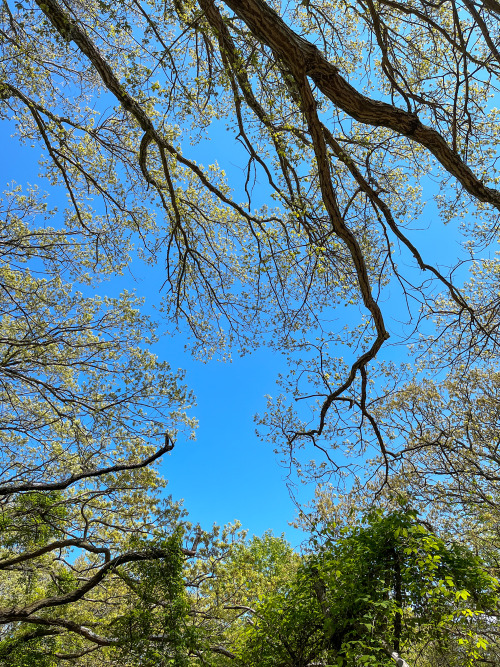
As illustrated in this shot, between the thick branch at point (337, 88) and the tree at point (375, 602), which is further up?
the thick branch at point (337, 88)

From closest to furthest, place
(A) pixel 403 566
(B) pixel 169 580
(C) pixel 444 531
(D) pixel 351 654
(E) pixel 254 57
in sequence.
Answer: (D) pixel 351 654 < (E) pixel 254 57 < (A) pixel 403 566 < (B) pixel 169 580 < (C) pixel 444 531

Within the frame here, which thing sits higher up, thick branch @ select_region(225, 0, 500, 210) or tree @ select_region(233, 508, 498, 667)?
thick branch @ select_region(225, 0, 500, 210)

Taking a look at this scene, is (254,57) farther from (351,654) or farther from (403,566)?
(351,654)

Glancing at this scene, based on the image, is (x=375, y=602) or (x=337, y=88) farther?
(x=375, y=602)

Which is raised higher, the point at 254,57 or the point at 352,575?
the point at 254,57

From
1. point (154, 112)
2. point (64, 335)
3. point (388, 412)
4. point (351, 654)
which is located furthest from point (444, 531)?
point (154, 112)

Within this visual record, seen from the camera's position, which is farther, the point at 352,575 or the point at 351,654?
the point at 352,575

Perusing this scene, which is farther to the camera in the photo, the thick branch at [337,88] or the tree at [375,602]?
the tree at [375,602]

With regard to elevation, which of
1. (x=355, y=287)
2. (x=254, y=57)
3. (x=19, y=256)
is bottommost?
(x=355, y=287)

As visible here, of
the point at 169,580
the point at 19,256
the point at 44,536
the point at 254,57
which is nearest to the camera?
the point at 254,57

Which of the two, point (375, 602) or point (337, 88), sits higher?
point (337, 88)

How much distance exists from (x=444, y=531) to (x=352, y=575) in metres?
6.95

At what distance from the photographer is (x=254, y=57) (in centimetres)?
357

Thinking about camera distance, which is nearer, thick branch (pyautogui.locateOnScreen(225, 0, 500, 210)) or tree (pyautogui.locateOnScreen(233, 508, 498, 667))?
thick branch (pyautogui.locateOnScreen(225, 0, 500, 210))
